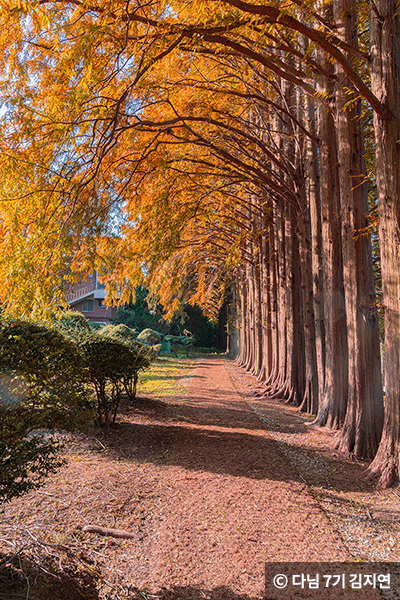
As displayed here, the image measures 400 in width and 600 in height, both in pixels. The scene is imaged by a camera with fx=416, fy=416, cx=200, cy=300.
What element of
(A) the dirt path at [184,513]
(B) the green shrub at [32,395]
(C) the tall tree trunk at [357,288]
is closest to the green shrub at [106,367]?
(A) the dirt path at [184,513]

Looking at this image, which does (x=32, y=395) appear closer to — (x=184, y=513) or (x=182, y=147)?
(x=184, y=513)

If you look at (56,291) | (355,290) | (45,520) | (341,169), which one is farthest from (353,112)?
(45,520)

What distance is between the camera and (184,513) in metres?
4.41

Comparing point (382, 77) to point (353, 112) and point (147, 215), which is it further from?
point (147, 215)

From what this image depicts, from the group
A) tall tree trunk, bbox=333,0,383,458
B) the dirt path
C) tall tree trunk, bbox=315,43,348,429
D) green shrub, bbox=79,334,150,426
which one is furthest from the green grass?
tall tree trunk, bbox=333,0,383,458

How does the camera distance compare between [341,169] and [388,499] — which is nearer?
[388,499]

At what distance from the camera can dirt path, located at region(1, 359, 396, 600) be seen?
331cm

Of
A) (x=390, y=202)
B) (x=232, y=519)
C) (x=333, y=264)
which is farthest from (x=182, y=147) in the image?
(x=232, y=519)

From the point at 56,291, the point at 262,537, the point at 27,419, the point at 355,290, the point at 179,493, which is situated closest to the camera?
the point at 27,419

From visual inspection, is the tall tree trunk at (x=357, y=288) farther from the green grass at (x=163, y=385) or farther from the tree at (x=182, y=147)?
the green grass at (x=163, y=385)

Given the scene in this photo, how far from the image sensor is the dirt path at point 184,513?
331 cm

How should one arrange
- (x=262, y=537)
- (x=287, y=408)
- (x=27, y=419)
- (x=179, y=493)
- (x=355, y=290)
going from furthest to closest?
(x=287, y=408)
(x=355, y=290)
(x=179, y=493)
(x=262, y=537)
(x=27, y=419)

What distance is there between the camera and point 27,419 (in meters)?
3.24

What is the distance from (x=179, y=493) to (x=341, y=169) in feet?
17.3
